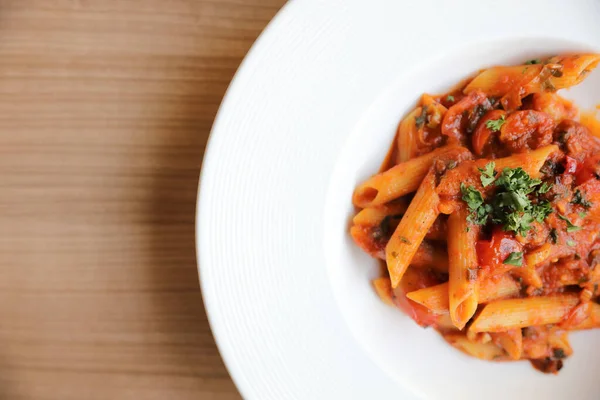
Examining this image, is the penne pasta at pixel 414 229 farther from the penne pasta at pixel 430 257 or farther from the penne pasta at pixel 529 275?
the penne pasta at pixel 529 275

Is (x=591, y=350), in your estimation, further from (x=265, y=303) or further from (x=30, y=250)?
(x=30, y=250)

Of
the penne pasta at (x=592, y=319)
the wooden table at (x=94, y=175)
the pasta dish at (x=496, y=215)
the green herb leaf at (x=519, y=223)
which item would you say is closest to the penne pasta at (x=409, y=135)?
the pasta dish at (x=496, y=215)

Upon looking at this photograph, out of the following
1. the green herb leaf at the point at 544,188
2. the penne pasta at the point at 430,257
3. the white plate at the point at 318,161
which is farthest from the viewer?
the penne pasta at the point at 430,257

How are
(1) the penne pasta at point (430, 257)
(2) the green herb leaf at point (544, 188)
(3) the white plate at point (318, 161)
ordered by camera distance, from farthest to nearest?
1. (1) the penne pasta at point (430, 257)
2. (2) the green herb leaf at point (544, 188)
3. (3) the white plate at point (318, 161)

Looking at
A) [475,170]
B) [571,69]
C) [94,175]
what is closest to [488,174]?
[475,170]

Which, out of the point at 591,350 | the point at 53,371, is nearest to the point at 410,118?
the point at 591,350

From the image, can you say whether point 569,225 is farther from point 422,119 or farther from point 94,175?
point 94,175

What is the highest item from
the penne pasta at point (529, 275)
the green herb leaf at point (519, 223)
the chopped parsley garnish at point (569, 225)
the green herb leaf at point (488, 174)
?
the green herb leaf at point (488, 174)
